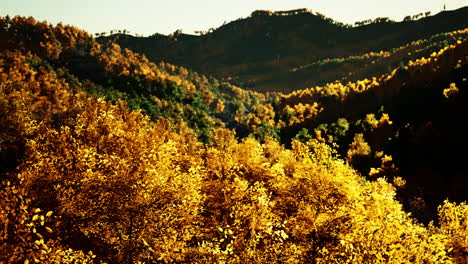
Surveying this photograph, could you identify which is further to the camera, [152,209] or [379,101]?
[379,101]

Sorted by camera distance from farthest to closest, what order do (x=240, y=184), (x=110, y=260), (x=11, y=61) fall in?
(x=11, y=61) → (x=240, y=184) → (x=110, y=260)

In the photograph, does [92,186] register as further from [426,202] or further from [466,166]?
[466,166]

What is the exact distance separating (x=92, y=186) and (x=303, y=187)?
2089 centimetres

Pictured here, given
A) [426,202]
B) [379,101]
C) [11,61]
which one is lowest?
[426,202]

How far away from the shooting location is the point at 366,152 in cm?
12181

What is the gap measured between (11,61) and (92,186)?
617 feet

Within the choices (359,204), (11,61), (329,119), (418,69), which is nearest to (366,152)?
(329,119)

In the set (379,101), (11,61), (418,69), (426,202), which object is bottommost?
(426,202)

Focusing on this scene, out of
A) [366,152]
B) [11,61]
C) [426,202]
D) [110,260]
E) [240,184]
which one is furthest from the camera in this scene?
[11,61]

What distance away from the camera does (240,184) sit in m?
32.3

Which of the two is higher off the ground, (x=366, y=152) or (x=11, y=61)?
(x=11, y=61)

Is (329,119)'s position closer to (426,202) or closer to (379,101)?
(379,101)

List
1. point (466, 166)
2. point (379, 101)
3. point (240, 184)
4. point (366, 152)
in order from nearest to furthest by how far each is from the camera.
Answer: point (240, 184) → point (466, 166) → point (366, 152) → point (379, 101)

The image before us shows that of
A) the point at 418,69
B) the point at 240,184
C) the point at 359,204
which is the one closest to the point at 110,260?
the point at 240,184
